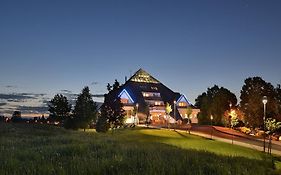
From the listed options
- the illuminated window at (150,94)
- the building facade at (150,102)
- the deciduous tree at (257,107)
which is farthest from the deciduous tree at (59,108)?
the deciduous tree at (257,107)

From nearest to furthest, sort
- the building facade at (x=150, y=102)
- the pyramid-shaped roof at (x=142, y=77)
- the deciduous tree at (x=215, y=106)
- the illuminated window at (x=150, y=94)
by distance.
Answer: the deciduous tree at (x=215, y=106)
the building facade at (x=150, y=102)
the illuminated window at (x=150, y=94)
the pyramid-shaped roof at (x=142, y=77)

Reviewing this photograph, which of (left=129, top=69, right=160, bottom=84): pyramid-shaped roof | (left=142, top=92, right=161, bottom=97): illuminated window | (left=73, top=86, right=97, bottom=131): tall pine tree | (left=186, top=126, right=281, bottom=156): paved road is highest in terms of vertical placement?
(left=129, top=69, right=160, bottom=84): pyramid-shaped roof

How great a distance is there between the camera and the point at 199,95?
13212 centimetres

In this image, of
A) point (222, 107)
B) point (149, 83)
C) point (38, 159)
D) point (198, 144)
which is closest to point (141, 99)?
point (149, 83)

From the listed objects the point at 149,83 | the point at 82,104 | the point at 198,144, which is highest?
the point at 149,83

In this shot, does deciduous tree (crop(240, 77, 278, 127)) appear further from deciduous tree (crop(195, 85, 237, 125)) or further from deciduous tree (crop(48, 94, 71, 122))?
deciduous tree (crop(48, 94, 71, 122))

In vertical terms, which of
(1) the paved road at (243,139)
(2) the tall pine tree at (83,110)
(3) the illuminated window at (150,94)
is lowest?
(1) the paved road at (243,139)

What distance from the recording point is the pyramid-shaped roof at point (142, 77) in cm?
12512

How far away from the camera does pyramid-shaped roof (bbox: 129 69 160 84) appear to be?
12512cm

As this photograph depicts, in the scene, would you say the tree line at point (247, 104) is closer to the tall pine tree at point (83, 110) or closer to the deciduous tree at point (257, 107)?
the deciduous tree at point (257, 107)

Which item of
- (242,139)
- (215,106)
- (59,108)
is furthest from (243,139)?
(59,108)

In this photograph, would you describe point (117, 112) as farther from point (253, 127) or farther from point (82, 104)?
point (253, 127)

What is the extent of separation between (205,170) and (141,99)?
3881 inches

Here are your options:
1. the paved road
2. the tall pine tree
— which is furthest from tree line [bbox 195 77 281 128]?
the tall pine tree
